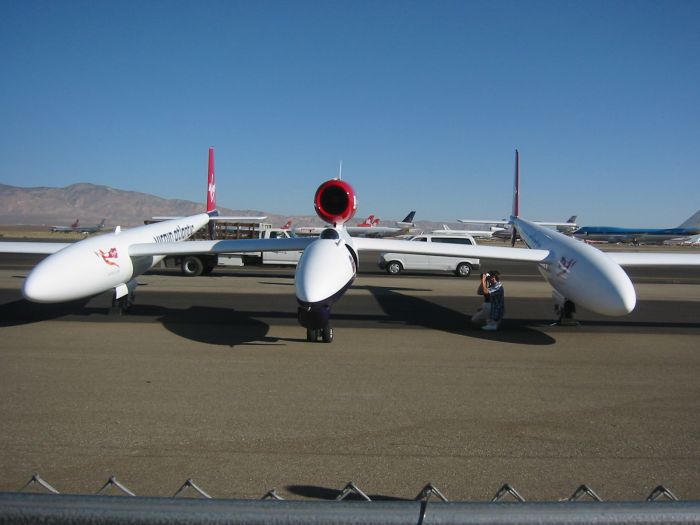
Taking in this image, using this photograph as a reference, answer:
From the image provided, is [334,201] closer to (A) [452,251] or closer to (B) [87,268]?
(A) [452,251]

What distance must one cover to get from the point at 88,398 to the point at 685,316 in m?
13.6

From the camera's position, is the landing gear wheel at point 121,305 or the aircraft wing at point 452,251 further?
the landing gear wheel at point 121,305

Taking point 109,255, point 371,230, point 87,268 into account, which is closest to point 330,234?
point 109,255

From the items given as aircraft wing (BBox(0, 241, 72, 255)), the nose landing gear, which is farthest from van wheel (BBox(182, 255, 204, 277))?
the nose landing gear

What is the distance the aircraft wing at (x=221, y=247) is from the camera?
38.8ft

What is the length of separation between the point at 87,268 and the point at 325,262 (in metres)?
4.55

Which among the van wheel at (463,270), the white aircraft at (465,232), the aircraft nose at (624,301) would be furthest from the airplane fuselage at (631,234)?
the aircraft nose at (624,301)

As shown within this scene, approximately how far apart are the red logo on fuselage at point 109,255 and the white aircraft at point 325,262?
0.07 ft

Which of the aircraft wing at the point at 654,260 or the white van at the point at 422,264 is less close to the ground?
the aircraft wing at the point at 654,260

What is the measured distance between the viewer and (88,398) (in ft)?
21.2

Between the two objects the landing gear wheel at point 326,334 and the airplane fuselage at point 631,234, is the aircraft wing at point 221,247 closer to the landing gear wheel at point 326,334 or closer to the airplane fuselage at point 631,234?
the landing gear wheel at point 326,334

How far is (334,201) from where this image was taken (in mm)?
12312

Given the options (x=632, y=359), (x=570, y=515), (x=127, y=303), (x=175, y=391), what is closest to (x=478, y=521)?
(x=570, y=515)

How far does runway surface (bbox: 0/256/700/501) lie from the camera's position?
15.1 ft
